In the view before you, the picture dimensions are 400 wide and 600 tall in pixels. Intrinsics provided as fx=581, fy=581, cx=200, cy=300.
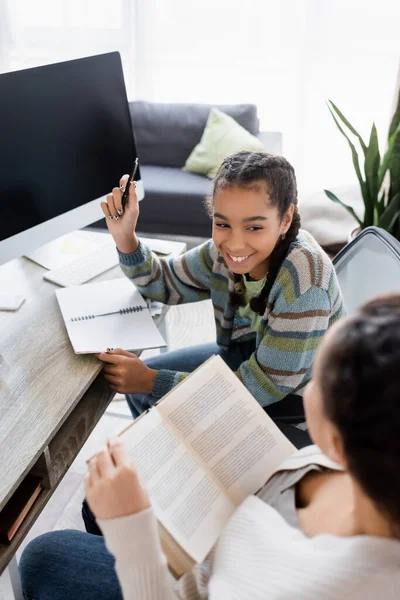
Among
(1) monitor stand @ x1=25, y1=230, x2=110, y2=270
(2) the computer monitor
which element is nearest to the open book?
(2) the computer monitor

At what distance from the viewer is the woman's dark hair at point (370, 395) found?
1.66 ft

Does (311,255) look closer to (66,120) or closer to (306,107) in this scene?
(66,120)

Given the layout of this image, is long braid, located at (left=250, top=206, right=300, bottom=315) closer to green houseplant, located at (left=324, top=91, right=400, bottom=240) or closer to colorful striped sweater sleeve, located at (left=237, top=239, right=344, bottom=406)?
colorful striped sweater sleeve, located at (left=237, top=239, right=344, bottom=406)

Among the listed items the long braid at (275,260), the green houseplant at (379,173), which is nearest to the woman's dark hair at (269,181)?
the long braid at (275,260)

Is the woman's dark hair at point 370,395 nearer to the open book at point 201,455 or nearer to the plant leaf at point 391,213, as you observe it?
the open book at point 201,455

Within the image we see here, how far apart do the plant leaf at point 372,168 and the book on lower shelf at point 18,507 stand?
1720 mm

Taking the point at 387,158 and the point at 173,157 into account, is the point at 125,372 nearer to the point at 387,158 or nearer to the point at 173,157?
the point at 387,158

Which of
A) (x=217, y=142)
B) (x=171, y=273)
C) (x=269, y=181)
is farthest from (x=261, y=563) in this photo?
(x=217, y=142)

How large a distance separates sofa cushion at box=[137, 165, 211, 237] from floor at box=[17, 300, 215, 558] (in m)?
0.61

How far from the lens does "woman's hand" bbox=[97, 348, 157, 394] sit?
46.8 inches

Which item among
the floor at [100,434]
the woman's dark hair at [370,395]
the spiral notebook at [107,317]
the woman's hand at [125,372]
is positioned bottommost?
the floor at [100,434]

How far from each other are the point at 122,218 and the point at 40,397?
505mm

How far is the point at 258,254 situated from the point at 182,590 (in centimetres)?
69

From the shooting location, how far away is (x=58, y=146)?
1.36m
